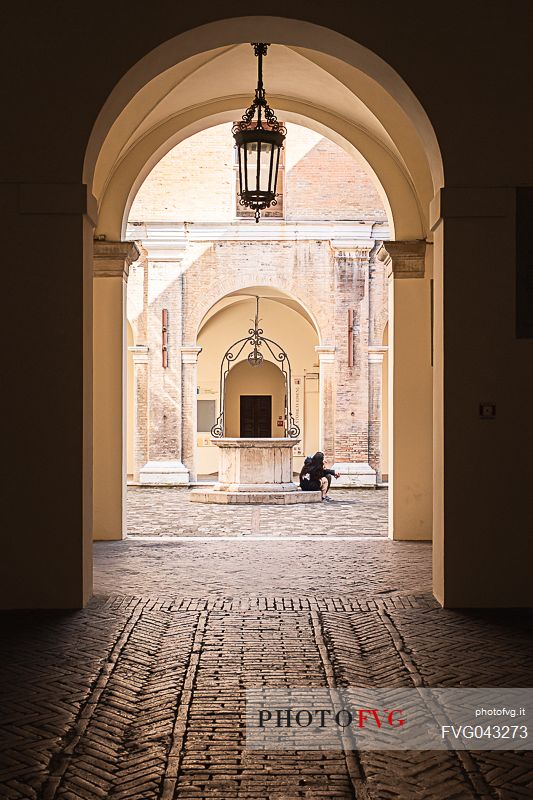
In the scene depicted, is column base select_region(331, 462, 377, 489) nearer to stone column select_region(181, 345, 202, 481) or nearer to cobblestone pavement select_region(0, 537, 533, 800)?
stone column select_region(181, 345, 202, 481)

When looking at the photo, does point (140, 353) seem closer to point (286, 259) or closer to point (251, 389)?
point (286, 259)

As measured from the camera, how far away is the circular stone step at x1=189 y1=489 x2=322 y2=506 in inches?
662

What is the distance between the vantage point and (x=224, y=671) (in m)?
5.12

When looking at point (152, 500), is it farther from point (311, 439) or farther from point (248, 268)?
point (311, 439)

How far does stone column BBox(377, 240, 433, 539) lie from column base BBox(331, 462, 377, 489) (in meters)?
10.3

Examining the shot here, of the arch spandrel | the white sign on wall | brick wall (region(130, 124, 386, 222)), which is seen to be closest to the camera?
the arch spandrel

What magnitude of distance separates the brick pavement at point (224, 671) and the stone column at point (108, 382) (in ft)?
6.43

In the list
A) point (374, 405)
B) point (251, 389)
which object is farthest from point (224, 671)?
point (251, 389)

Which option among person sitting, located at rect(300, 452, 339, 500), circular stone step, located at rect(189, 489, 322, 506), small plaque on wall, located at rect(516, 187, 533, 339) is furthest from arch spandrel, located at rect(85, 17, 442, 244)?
person sitting, located at rect(300, 452, 339, 500)

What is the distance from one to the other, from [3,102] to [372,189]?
1640 cm

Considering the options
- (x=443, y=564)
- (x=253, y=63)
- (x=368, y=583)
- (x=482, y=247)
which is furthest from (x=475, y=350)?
(x=253, y=63)

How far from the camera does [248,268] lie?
22219 mm

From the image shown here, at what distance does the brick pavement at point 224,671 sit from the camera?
3635 mm

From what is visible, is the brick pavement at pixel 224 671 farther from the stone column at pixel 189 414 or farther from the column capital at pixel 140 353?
the column capital at pixel 140 353
